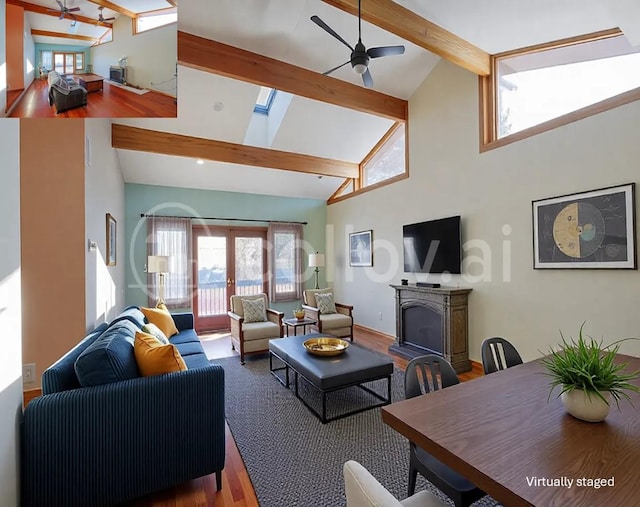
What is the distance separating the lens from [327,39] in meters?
3.56

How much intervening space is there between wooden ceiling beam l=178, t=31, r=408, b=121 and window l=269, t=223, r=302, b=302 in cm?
300

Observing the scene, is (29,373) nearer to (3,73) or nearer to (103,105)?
(3,73)

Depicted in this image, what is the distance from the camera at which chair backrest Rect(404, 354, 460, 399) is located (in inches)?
62.2

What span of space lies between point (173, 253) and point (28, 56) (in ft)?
17.0

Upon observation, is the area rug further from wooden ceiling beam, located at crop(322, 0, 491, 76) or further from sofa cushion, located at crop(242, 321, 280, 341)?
wooden ceiling beam, located at crop(322, 0, 491, 76)

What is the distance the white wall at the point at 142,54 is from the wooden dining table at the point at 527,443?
57.2 inches

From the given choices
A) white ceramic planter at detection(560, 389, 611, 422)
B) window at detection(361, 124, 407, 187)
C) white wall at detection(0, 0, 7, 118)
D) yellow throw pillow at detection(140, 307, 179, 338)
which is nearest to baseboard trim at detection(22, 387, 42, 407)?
yellow throw pillow at detection(140, 307, 179, 338)

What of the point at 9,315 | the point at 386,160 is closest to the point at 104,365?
the point at 9,315

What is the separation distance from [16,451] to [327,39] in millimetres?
4211

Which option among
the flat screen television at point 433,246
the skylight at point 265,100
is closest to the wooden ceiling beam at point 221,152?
the skylight at point 265,100

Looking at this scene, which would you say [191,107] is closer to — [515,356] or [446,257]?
[446,257]

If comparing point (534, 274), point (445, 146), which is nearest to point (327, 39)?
point (445, 146)

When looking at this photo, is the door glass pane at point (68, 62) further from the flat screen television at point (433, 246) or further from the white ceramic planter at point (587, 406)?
the flat screen television at point (433, 246)

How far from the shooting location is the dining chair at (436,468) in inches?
47.9
